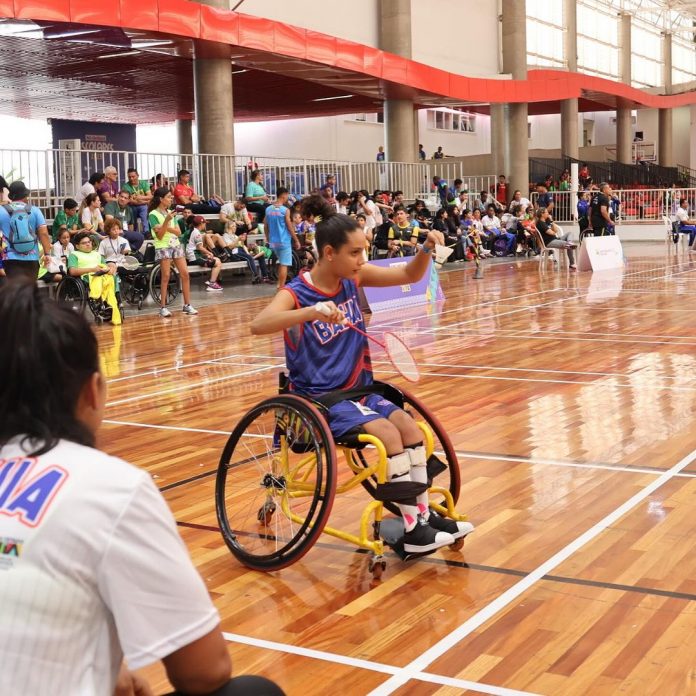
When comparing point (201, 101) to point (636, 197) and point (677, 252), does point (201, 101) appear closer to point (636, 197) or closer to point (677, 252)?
point (677, 252)

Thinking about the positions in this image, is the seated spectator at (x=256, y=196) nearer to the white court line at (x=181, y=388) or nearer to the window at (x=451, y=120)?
the white court line at (x=181, y=388)

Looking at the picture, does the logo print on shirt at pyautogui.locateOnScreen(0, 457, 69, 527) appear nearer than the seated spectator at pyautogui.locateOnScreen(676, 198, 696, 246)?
Yes

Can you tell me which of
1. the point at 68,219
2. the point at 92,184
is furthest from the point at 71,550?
the point at 92,184

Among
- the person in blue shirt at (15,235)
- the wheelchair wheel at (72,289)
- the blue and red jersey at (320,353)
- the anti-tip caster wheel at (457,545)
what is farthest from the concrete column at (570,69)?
the anti-tip caster wheel at (457,545)

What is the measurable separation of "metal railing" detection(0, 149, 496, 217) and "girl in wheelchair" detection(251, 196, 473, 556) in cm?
1134

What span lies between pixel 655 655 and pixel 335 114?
3126 centimetres

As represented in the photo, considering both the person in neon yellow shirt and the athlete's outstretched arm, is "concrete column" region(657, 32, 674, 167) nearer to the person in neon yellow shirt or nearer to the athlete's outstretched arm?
the person in neon yellow shirt

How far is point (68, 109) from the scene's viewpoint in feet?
108

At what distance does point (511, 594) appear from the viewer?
379cm

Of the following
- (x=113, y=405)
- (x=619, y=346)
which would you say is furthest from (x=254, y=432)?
(x=619, y=346)

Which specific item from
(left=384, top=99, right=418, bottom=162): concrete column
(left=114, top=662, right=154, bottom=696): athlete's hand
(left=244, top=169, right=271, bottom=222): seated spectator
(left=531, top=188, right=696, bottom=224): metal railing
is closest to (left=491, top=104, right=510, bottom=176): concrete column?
(left=531, top=188, right=696, bottom=224): metal railing

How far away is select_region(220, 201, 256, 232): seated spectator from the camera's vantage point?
17.4 metres

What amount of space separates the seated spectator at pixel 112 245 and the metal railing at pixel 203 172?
7.15 feet

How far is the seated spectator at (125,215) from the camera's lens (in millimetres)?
14945
